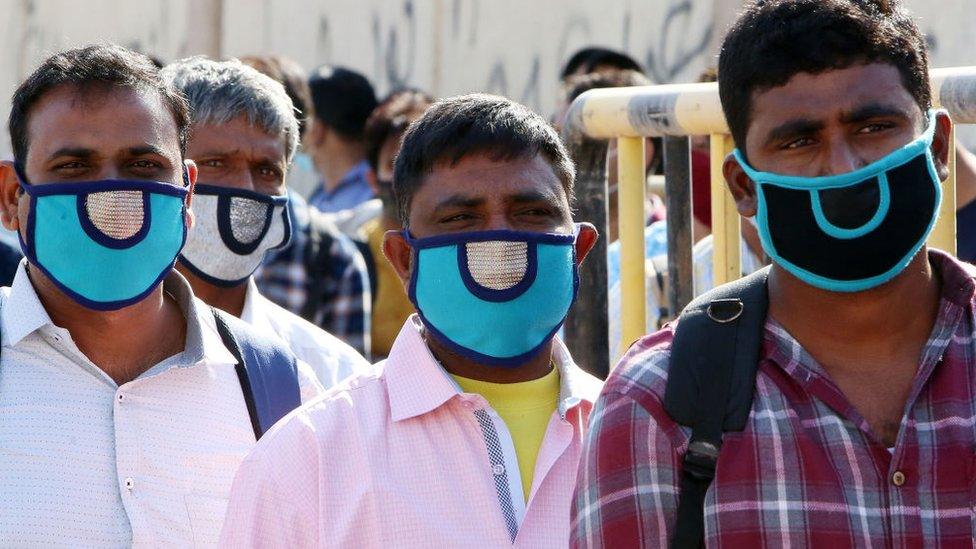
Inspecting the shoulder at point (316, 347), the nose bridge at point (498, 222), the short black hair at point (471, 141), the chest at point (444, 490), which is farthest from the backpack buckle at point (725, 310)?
the shoulder at point (316, 347)

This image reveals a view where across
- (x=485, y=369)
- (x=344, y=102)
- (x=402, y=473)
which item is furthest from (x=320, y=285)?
(x=344, y=102)

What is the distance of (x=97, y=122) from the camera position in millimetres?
3234

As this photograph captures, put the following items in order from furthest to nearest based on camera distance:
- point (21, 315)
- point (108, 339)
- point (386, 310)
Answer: point (386, 310)
point (108, 339)
point (21, 315)

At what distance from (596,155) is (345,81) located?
479cm

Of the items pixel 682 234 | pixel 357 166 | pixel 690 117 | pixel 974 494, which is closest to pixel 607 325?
pixel 682 234

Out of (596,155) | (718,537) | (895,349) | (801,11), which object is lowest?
(718,537)

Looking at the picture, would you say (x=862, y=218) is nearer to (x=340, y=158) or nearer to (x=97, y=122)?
(x=97, y=122)

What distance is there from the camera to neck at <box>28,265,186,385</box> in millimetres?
3178

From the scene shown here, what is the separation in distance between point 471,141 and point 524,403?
513 mm

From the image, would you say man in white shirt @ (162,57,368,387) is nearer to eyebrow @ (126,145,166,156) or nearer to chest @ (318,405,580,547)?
eyebrow @ (126,145,166,156)

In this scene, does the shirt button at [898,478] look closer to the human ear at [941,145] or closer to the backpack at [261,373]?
the human ear at [941,145]

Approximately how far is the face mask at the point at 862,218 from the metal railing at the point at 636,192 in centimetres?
93

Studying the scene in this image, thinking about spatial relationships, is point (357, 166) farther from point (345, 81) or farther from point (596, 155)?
point (596, 155)

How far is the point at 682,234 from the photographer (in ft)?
11.4
